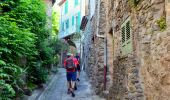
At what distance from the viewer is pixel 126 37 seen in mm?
6871

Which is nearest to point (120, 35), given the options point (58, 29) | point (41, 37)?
point (41, 37)

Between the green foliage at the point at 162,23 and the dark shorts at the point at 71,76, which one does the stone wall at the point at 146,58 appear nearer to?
the green foliage at the point at 162,23

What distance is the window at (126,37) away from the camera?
647 centimetres

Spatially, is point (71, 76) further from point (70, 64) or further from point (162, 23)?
point (162, 23)

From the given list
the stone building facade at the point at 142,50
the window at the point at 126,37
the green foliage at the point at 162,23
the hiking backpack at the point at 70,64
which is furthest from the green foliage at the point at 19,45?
the green foliage at the point at 162,23

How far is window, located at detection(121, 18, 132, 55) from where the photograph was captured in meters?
6.47

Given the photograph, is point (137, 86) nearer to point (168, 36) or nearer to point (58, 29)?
point (168, 36)

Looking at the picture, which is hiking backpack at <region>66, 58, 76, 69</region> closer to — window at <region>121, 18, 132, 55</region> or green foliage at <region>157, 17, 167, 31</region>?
window at <region>121, 18, 132, 55</region>

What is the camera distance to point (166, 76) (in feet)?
13.0

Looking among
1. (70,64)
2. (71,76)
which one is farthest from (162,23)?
(71,76)


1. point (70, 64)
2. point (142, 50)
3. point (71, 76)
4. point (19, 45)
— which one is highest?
point (19, 45)

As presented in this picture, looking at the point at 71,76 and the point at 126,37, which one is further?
the point at 71,76

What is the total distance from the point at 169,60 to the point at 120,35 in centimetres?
386

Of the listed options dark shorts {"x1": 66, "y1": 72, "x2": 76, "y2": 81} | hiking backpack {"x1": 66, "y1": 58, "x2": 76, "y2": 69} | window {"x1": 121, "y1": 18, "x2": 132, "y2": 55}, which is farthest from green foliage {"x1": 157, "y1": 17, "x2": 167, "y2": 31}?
dark shorts {"x1": 66, "y1": 72, "x2": 76, "y2": 81}
